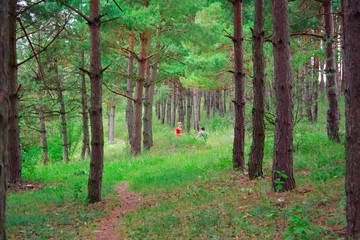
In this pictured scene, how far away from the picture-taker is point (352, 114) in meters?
3.22

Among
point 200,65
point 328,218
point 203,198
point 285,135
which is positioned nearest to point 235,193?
point 203,198

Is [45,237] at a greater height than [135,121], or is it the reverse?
[135,121]

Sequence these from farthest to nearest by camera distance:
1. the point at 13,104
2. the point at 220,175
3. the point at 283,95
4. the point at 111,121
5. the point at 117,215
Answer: the point at 111,121 < the point at 220,175 < the point at 13,104 < the point at 117,215 < the point at 283,95

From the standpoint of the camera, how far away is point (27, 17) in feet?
28.9

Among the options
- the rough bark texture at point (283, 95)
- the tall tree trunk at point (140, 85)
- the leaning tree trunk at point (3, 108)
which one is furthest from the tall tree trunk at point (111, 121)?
the leaning tree trunk at point (3, 108)

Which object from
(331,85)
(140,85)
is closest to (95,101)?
(140,85)

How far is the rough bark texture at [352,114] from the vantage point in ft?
10.4

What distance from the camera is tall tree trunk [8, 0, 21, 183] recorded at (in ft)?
25.7

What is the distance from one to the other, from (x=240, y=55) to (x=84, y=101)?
9460mm

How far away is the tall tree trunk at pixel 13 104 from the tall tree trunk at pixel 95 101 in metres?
2.66

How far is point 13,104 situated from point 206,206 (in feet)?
20.4

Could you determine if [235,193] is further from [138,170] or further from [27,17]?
[27,17]

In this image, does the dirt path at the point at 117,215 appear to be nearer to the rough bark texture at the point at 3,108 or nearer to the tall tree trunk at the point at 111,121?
the rough bark texture at the point at 3,108

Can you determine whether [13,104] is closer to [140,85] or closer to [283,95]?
[140,85]
